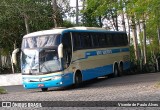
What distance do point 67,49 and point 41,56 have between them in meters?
1.46

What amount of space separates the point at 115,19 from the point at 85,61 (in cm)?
2071

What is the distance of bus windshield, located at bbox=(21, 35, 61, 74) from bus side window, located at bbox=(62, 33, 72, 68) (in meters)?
0.42

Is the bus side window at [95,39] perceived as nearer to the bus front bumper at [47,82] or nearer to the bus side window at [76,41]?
the bus side window at [76,41]

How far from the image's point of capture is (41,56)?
22.0 m

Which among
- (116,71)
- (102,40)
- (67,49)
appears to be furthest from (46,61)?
(116,71)

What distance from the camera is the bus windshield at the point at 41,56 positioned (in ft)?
72.0

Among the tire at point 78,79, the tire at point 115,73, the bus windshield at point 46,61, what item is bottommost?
the tire at point 115,73

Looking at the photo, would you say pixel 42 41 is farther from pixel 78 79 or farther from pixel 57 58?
pixel 78 79

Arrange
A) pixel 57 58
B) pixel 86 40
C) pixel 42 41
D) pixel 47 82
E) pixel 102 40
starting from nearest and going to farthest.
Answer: pixel 57 58
pixel 47 82
pixel 42 41
pixel 86 40
pixel 102 40

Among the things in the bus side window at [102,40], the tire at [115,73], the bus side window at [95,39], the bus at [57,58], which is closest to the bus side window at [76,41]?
the bus at [57,58]

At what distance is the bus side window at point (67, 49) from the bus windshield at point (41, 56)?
16.6 inches

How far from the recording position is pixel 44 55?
72.0 ft

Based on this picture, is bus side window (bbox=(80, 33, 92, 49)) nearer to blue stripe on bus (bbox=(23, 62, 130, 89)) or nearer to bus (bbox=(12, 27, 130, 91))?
bus (bbox=(12, 27, 130, 91))

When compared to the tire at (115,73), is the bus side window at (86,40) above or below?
above
